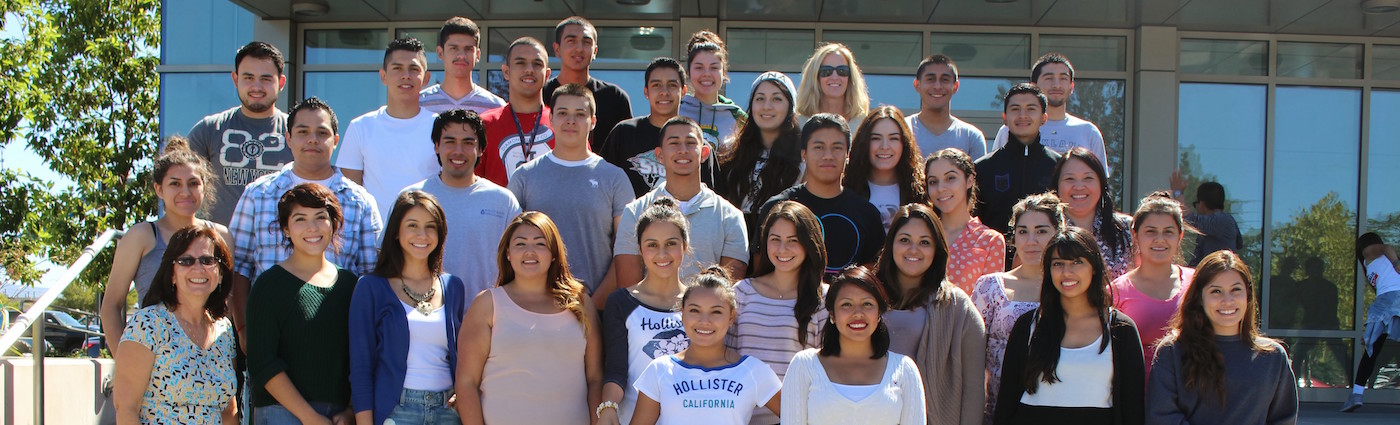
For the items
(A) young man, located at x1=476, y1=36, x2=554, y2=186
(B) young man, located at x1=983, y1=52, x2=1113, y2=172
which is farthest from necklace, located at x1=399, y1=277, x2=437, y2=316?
(B) young man, located at x1=983, y1=52, x2=1113, y2=172

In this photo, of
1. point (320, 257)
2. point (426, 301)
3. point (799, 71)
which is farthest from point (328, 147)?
point (799, 71)

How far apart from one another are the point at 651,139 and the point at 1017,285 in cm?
198

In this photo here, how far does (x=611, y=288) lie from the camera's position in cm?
436

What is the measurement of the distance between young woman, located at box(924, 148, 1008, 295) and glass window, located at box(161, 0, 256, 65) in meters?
8.02

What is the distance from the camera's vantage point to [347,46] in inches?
410

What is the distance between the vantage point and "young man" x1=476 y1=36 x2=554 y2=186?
17.1 feet

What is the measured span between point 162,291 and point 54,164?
1038 cm

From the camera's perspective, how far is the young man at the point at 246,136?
203 inches

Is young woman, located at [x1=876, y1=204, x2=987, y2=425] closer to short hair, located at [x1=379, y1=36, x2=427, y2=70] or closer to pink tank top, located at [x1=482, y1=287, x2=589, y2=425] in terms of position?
pink tank top, located at [x1=482, y1=287, x2=589, y2=425]

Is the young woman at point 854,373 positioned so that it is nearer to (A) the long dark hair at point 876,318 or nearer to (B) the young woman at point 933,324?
(A) the long dark hair at point 876,318

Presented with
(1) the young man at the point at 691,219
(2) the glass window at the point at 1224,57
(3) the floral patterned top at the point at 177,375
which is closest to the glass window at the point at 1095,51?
(2) the glass window at the point at 1224,57

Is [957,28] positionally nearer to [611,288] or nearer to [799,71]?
[799,71]

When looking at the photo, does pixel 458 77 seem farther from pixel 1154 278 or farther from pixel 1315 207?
pixel 1315 207

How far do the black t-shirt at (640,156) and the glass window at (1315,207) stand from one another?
23.8ft
